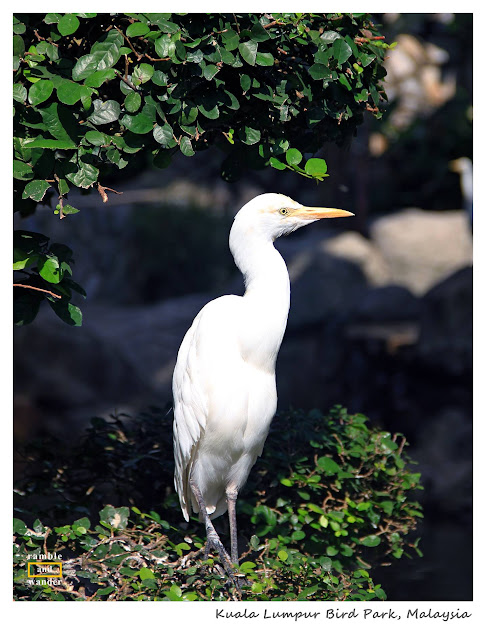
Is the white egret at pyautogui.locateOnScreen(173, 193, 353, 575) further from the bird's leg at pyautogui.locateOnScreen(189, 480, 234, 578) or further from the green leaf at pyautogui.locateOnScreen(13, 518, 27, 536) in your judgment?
the green leaf at pyautogui.locateOnScreen(13, 518, 27, 536)

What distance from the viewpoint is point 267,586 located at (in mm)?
Result: 2383

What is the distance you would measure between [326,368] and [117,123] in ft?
14.5

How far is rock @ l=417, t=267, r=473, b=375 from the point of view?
5.53m

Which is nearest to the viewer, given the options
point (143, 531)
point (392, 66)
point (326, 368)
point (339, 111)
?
point (339, 111)

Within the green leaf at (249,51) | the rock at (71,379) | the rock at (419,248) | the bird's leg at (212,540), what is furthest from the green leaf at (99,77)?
the rock at (419,248)

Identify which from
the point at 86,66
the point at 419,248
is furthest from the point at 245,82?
the point at 419,248

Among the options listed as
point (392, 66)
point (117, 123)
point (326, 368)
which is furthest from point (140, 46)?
point (392, 66)

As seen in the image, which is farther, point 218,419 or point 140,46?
point 218,419

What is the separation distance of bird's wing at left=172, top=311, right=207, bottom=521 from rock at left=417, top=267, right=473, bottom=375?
337 cm

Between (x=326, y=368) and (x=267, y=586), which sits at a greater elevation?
(x=326, y=368)

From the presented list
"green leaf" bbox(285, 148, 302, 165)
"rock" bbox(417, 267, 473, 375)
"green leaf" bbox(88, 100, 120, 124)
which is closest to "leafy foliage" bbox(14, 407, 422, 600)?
"green leaf" bbox(285, 148, 302, 165)
